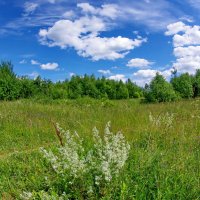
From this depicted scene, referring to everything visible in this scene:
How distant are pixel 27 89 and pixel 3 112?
95.0ft

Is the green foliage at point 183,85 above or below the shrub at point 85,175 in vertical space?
above

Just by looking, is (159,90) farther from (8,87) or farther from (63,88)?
(63,88)

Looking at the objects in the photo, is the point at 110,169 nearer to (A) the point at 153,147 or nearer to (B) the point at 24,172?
(A) the point at 153,147

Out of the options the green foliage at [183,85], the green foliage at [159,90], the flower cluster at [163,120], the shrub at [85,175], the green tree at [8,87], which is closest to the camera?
the shrub at [85,175]

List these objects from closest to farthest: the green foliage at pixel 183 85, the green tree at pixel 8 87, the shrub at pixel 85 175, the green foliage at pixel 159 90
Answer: the shrub at pixel 85 175, the green foliage at pixel 159 90, the green tree at pixel 8 87, the green foliage at pixel 183 85

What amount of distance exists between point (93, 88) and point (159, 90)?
1882 centimetres

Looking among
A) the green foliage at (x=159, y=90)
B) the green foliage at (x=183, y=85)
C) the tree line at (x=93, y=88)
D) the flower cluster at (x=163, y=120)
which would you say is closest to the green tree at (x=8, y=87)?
the tree line at (x=93, y=88)

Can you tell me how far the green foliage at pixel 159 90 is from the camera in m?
35.0

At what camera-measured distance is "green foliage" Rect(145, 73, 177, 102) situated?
35.0 meters

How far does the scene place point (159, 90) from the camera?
35125mm

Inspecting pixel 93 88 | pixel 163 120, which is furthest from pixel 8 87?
pixel 163 120

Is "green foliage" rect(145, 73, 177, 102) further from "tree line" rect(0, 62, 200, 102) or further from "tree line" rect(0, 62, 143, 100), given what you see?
"tree line" rect(0, 62, 143, 100)

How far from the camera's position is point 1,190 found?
18.5 ft

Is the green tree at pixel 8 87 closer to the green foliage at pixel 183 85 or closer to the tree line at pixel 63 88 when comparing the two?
the tree line at pixel 63 88
